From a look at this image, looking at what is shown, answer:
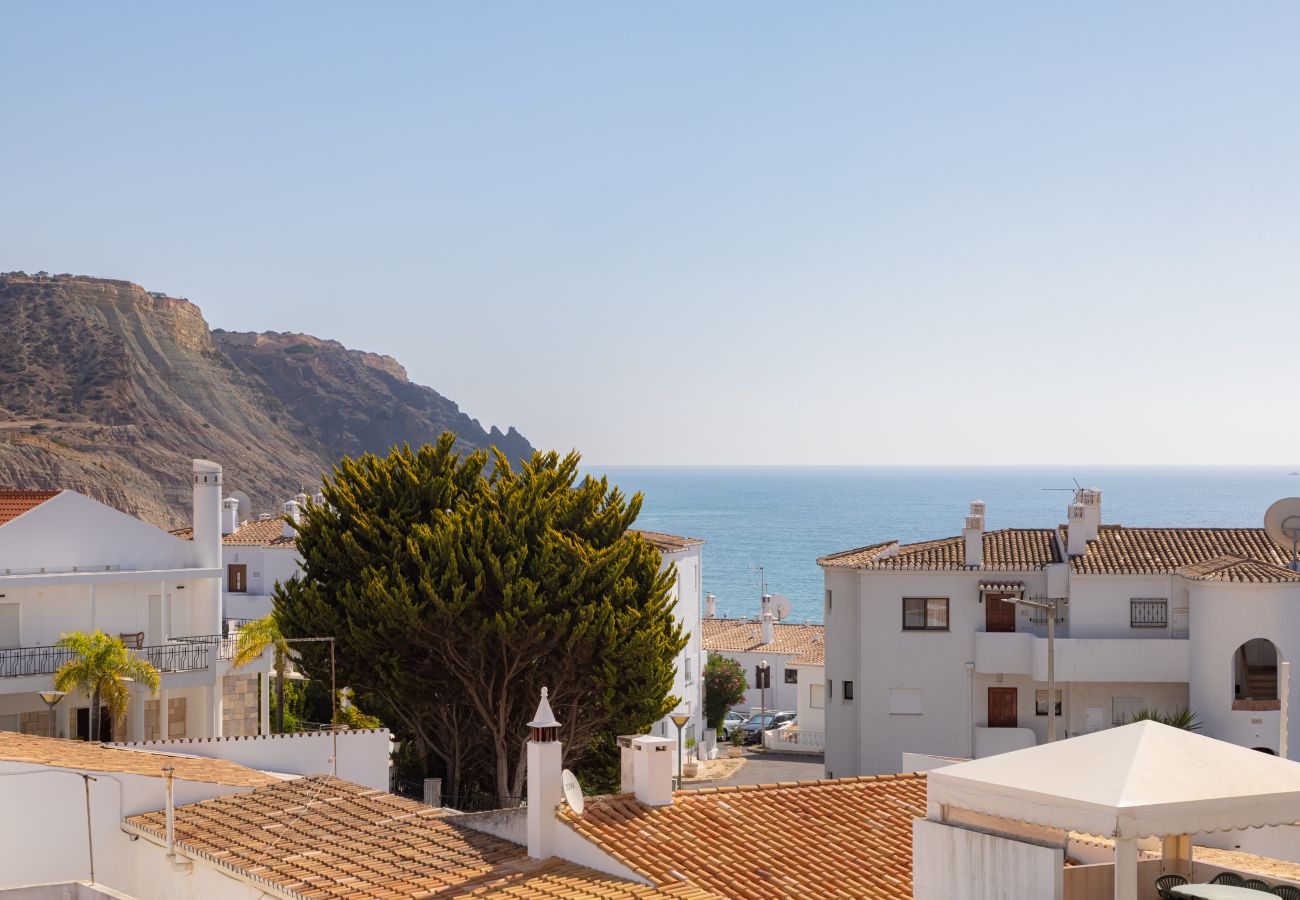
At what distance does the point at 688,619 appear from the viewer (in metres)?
61.0

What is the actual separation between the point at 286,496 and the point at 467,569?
123m

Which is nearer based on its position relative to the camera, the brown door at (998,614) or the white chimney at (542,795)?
the white chimney at (542,795)

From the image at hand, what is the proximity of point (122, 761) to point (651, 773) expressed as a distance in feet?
28.6

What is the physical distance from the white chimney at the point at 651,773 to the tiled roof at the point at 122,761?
631 cm

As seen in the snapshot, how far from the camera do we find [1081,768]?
1323cm

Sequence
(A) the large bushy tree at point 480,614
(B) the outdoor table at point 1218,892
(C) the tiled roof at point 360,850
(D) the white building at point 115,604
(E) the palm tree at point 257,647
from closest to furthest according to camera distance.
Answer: (B) the outdoor table at point 1218,892
(C) the tiled roof at point 360,850
(D) the white building at point 115,604
(E) the palm tree at point 257,647
(A) the large bushy tree at point 480,614

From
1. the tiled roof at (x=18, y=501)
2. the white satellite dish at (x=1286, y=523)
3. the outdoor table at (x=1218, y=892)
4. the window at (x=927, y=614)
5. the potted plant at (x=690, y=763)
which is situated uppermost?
the tiled roof at (x=18, y=501)

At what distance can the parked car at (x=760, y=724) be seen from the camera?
66.9 metres

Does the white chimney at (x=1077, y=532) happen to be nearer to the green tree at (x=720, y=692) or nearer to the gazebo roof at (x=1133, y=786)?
the green tree at (x=720, y=692)

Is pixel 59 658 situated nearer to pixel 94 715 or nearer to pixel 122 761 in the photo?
pixel 94 715

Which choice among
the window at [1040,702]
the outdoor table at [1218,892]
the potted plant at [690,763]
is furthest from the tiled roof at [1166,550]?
the outdoor table at [1218,892]

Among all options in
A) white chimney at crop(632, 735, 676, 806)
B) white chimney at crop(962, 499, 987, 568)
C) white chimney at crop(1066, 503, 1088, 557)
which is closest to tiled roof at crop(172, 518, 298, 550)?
white chimney at crop(962, 499, 987, 568)

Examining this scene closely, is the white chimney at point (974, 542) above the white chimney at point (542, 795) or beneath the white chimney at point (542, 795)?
above

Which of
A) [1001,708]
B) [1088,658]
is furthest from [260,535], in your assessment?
[1088,658]
